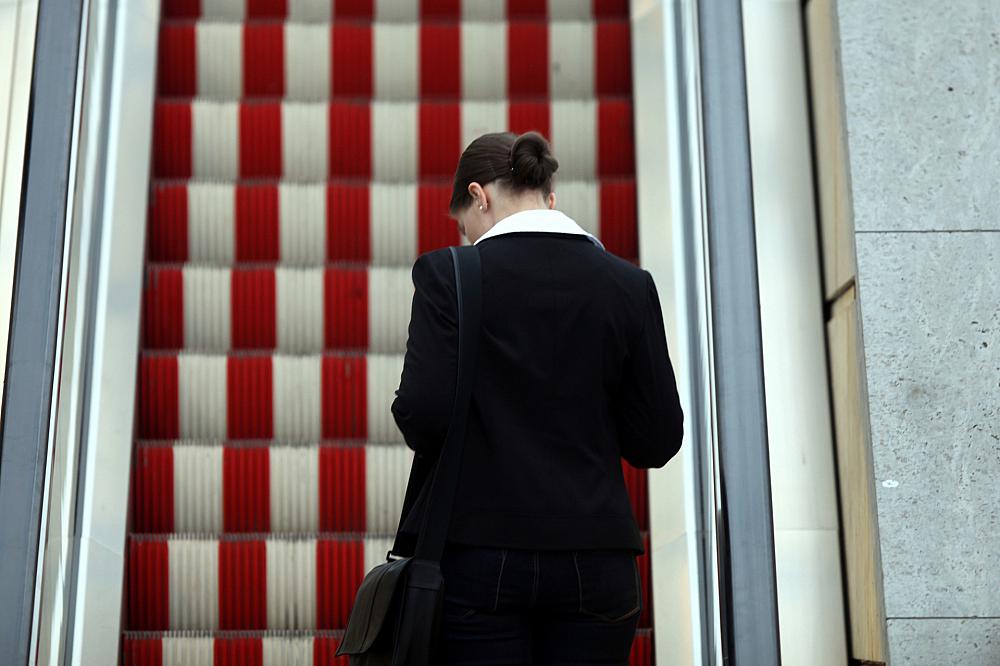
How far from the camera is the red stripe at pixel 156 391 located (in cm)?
431

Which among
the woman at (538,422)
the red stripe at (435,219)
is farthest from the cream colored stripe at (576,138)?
the woman at (538,422)

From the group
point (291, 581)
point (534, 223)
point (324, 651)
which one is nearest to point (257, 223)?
point (291, 581)

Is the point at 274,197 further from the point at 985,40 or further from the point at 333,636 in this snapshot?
the point at 985,40

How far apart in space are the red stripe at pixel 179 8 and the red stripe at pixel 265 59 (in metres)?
0.28

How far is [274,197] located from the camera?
4656mm

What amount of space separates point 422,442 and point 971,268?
1.50 meters

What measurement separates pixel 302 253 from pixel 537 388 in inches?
95.7

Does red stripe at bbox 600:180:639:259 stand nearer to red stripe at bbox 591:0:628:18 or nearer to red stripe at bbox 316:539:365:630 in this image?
red stripe at bbox 591:0:628:18

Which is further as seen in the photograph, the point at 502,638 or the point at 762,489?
the point at 762,489

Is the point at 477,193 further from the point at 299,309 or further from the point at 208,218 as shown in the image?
the point at 208,218

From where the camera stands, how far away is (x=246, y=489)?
4195 millimetres

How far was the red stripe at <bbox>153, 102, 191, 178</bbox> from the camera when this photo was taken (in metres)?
4.78

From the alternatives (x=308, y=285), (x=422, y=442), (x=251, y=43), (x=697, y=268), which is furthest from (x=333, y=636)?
(x=251, y=43)

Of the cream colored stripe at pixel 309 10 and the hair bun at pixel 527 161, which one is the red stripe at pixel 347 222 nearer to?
the cream colored stripe at pixel 309 10
